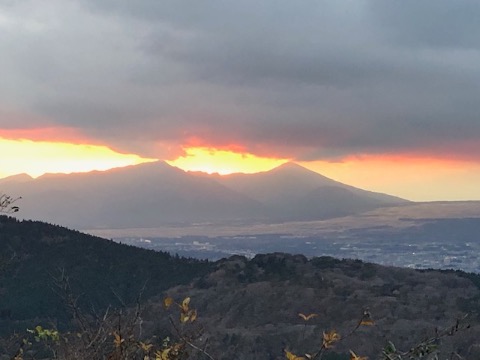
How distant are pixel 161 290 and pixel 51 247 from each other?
2310 cm

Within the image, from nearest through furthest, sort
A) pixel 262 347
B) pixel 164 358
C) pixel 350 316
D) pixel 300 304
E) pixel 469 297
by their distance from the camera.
→ pixel 164 358
pixel 262 347
pixel 350 316
pixel 300 304
pixel 469 297

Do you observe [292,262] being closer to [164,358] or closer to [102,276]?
[102,276]

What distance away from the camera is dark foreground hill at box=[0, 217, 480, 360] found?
198 feet

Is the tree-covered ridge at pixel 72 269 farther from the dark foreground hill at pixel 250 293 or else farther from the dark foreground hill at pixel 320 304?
the dark foreground hill at pixel 320 304

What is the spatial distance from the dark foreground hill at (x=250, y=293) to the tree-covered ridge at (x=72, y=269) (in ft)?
0.44

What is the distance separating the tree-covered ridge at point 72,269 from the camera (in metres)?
81.6

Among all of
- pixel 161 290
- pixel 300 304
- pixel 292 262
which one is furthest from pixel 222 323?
pixel 292 262

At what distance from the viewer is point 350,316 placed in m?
68.1

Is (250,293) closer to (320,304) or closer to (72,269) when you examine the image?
(320,304)

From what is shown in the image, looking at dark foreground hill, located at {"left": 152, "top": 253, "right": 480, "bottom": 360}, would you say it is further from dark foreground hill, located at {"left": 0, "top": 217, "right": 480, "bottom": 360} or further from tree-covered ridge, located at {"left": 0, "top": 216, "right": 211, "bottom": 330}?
tree-covered ridge, located at {"left": 0, "top": 216, "right": 211, "bottom": 330}

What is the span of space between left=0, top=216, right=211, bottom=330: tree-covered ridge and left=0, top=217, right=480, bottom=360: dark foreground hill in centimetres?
13

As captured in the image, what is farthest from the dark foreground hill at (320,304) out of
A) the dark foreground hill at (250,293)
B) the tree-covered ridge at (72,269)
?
the tree-covered ridge at (72,269)

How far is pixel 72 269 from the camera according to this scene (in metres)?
92.1

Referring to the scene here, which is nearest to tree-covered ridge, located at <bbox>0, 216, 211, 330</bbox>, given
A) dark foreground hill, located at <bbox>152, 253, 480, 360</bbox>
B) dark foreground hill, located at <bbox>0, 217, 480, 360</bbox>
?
dark foreground hill, located at <bbox>0, 217, 480, 360</bbox>
